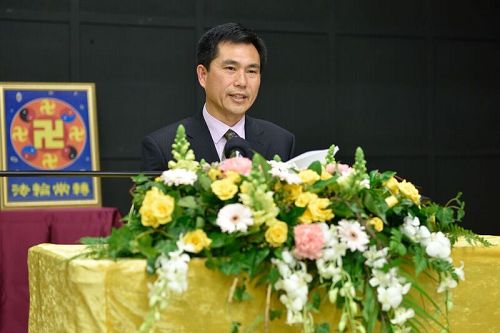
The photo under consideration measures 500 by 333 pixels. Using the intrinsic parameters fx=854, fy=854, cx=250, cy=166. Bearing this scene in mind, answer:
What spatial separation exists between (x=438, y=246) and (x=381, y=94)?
3.89m

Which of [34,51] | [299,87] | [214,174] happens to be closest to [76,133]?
[34,51]

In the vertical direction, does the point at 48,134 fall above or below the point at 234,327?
above

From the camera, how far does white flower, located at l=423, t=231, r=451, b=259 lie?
149cm

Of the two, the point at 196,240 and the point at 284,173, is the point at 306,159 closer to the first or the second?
the point at 284,173

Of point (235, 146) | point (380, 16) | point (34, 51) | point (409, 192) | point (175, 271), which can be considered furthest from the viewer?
point (380, 16)

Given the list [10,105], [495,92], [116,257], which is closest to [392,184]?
[116,257]

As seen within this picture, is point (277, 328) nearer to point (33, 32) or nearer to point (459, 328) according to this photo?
point (459, 328)

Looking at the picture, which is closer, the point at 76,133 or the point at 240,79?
the point at 240,79

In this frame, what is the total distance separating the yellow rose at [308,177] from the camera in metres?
1.49

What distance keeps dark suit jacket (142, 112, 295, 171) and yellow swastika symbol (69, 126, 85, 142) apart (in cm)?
175

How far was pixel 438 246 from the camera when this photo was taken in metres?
1.50

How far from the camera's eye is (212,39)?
2713mm

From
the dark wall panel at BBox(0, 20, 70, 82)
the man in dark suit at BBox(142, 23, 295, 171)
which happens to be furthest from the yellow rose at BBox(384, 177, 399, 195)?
the dark wall panel at BBox(0, 20, 70, 82)

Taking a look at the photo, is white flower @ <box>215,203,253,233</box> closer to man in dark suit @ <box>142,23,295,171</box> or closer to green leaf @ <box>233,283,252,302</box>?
green leaf @ <box>233,283,252,302</box>
